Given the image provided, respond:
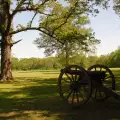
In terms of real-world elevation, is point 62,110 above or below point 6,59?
below

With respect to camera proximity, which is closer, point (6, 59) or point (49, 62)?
point (6, 59)

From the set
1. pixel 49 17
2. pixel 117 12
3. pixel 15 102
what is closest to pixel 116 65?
pixel 117 12

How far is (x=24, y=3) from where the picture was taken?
26.1 m

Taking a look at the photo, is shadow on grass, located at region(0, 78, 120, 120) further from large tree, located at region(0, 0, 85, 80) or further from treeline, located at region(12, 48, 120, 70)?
treeline, located at region(12, 48, 120, 70)

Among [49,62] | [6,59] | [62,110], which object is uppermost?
[49,62]

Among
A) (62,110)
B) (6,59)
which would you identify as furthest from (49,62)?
(62,110)

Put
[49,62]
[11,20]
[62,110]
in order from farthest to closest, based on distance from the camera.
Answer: [49,62]
[11,20]
[62,110]

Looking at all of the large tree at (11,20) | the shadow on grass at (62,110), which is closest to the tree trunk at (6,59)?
the large tree at (11,20)

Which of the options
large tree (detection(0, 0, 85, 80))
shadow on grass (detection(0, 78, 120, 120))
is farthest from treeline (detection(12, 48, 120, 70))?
shadow on grass (detection(0, 78, 120, 120))

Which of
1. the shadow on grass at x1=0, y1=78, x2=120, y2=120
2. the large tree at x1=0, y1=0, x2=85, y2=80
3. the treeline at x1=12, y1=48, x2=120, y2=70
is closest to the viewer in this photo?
the shadow on grass at x1=0, y1=78, x2=120, y2=120

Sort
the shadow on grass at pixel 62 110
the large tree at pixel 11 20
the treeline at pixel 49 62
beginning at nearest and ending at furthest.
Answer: the shadow on grass at pixel 62 110, the large tree at pixel 11 20, the treeline at pixel 49 62

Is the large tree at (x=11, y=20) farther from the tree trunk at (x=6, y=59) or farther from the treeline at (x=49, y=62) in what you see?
the treeline at (x=49, y=62)

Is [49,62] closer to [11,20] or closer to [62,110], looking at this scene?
[11,20]

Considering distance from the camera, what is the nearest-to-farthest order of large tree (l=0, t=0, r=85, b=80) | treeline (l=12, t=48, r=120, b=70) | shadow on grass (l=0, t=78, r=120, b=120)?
shadow on grass (l=0, t=78, r=120, b=120)
large tree (l=0, t=0, r=85, b=80)
treeline (l=12, t=48, r=120, b=70)
